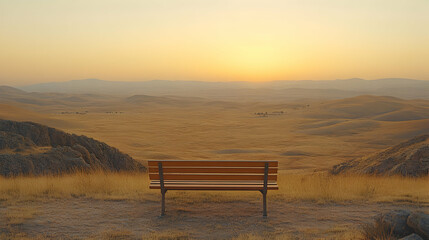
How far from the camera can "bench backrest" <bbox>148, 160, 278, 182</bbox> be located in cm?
635

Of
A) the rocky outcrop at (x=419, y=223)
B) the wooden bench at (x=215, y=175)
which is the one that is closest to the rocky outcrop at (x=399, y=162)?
the wooden bench at (x=215, y=175)

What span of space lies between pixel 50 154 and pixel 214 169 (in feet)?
24.0

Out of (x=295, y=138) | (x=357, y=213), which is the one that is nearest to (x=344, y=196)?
(x=357, y=213)

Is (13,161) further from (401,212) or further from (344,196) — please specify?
(401,212)

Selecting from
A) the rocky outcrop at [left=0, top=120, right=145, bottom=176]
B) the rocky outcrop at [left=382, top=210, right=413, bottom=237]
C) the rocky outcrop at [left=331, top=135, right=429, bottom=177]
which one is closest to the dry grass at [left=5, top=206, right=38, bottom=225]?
the rocky outcrop at [left=0, top=120, right=145, bottom=176]

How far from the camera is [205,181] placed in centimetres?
661

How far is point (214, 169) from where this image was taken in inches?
251

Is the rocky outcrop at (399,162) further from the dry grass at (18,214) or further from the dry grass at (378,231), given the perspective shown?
the dry grass at (18,214)

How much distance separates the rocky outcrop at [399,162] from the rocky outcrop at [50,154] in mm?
8370

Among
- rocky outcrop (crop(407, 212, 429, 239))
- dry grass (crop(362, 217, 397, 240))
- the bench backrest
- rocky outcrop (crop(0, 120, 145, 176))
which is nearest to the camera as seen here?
rocky outcrop (crop(407, 212, 429, 239))

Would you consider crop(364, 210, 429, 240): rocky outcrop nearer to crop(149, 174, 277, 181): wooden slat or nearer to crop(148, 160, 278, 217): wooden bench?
crop(148, 160, 278, 217): wooden bench

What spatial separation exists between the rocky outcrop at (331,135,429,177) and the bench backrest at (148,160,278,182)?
6.89 meters

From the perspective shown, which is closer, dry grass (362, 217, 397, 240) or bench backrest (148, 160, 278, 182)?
dry grass (362, 217, 397, 240)

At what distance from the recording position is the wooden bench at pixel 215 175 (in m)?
6.36
